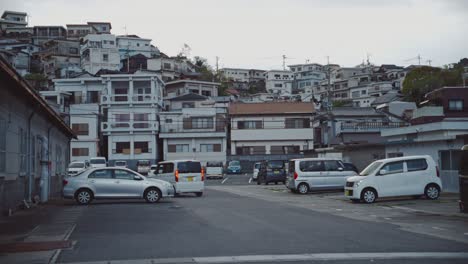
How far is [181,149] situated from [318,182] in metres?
42.7

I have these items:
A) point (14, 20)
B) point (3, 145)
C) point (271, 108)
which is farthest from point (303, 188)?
point (14, 20)

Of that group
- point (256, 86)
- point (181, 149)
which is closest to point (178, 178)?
point (181, 149)

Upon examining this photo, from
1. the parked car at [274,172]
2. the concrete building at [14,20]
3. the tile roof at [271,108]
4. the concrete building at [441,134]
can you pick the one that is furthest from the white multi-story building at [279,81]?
the parked car at [274,172]

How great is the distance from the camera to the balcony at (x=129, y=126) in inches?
2822

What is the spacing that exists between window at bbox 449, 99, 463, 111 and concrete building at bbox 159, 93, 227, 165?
32.7 meters

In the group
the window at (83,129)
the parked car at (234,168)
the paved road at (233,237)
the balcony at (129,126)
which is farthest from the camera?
the window at (83,129)

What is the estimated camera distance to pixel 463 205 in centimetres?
1830

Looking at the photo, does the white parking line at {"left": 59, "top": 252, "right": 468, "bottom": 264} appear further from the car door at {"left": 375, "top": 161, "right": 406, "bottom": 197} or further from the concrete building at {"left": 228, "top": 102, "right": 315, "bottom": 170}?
the concrete building at {"left": 228, "top": 102, "right": 315, "bottom": 170}

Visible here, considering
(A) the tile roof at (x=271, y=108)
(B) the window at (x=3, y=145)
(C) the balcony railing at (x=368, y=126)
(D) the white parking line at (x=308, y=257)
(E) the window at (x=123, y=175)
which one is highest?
(A) the tile roof at (x=271, y=108)

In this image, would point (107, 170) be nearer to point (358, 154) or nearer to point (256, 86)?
point (358, 154)

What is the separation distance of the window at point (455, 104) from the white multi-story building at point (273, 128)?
27.4 meters

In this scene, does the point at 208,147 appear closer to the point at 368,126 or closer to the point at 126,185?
the point at 368,126

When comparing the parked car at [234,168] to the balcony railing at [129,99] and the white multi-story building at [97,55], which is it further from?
the white multi-story building at [97,55]

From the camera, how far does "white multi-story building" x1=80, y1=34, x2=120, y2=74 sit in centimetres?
9612
